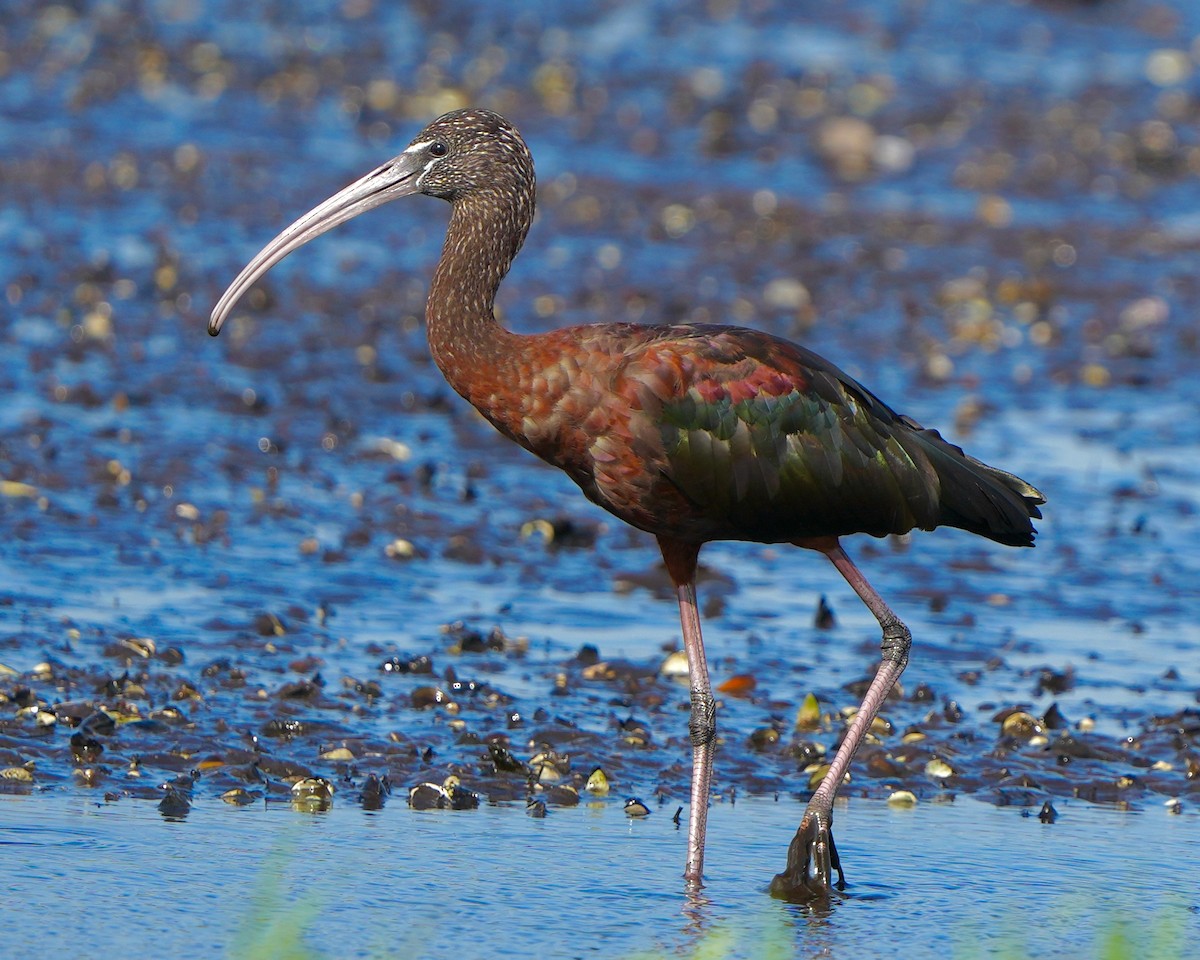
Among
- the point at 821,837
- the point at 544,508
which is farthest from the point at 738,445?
the point at 544,508

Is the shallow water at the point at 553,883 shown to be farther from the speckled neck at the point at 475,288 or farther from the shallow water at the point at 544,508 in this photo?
the speckled neck at the point at 475,288

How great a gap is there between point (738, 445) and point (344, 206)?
1506 mm

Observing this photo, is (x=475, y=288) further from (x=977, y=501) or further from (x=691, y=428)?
(x=977, y=501)

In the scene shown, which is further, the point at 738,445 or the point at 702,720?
the point at 702,720

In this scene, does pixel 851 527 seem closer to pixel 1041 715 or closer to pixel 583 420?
pixel 583 420

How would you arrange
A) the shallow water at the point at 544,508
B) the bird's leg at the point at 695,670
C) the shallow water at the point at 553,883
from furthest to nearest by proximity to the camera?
the bird's leg at the point at 695,670
the shallow water at the point at 544,508
the shallow water at the point at 553,883

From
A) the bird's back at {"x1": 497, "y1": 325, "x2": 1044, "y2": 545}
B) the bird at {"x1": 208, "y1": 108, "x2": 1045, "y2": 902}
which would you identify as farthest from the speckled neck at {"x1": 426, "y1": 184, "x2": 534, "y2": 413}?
the bird's back at {"x1": 497, "y1": 325, "x2": 1044, "y2": 545}

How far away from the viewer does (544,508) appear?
34.7 ft

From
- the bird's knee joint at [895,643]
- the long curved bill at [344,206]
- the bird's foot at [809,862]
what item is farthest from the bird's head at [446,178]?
the bird's foot at [809,862]

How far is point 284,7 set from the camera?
21.7 meters

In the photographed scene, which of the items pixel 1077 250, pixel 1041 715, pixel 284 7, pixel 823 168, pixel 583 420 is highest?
pixel 284 7

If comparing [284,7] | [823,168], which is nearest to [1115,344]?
[823,168]

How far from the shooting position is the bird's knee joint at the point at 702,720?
21.5 feet

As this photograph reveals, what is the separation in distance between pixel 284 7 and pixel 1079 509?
517 inches
